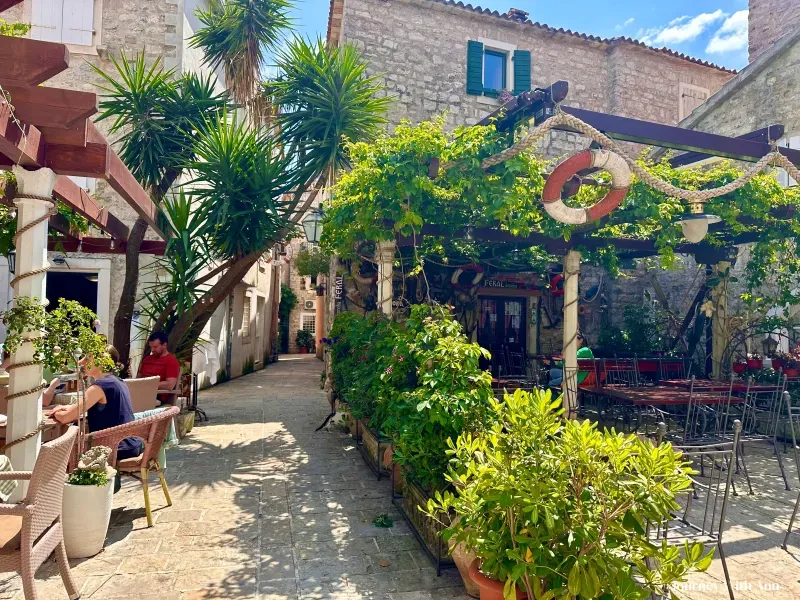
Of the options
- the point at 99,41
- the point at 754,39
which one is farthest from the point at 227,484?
the point at 754,39

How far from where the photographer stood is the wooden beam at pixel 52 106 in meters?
3.27

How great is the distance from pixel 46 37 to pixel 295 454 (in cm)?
861

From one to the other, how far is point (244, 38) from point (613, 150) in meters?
6.05

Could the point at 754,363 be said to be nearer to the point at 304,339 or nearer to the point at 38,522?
the point at 38,522

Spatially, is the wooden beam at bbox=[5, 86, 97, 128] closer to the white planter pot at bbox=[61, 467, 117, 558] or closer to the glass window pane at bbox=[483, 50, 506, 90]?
the white planter pot at bbox=[61, 467, 117, 558]

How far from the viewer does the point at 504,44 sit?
1092 cm

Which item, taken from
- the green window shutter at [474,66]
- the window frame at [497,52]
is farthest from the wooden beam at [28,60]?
the window frame at [497,52]

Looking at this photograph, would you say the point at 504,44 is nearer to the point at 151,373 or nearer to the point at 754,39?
the point at 754,39

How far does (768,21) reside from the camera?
11.6 meters

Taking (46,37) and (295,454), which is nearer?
(295,454)

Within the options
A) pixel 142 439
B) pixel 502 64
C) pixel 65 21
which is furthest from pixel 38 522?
pixel 502 64

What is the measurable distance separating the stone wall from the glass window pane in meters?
5.21

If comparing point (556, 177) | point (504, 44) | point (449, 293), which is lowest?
point (449, 293)

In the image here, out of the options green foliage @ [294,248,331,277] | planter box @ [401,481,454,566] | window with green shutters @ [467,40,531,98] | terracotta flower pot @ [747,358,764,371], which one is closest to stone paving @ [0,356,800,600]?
planter box @ [401,481,454,566]
